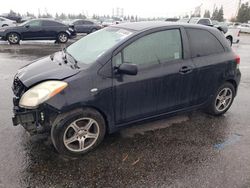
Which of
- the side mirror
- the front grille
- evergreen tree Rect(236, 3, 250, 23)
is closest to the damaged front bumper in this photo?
the front grille

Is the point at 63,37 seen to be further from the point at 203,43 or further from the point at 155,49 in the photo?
the point at 155,49

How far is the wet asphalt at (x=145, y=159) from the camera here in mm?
2729

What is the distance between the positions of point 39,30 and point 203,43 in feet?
41.8

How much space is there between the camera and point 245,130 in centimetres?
400

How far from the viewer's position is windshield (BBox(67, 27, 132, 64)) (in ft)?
10.9

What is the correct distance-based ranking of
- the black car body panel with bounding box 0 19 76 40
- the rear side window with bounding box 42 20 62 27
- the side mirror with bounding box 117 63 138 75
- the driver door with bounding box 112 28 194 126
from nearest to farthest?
the side mirror with bounding box 117 63 138 75 → the driver door with bounding box 112 28 194 126 → the black car body panel with bounding box 0 19 76 40 → the rear side window with bounding box 42 20 62 27

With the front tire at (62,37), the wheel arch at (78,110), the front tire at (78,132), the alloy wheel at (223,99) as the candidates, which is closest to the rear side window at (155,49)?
the wheel arch at (78,110)

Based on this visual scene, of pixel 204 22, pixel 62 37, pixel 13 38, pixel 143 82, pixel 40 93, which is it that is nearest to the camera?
pixel 40 93

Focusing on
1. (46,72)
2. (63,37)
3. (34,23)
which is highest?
(46,72)

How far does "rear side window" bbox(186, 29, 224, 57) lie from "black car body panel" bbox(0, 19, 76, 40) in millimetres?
12595

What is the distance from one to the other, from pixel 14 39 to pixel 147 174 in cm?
1343

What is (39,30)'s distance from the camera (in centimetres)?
1441

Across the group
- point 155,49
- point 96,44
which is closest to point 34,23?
point 96,44

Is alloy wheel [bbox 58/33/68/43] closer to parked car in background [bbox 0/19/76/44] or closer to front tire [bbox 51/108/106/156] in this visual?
parked car in background [bbox 0/19/76/44]
